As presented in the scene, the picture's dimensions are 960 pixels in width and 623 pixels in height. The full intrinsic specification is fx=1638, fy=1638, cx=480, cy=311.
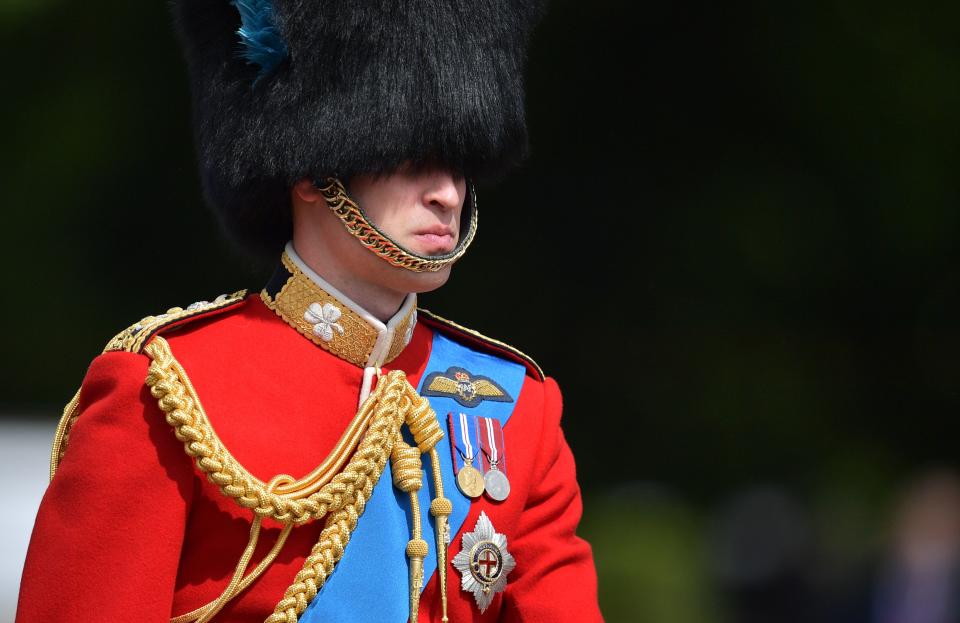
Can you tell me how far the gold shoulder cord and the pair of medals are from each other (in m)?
0.05

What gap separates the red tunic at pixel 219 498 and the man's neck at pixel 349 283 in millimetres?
105

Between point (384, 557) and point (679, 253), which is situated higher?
point (384, 557)

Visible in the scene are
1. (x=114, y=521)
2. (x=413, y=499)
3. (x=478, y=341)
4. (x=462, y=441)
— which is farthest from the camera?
(x=478, y=341)

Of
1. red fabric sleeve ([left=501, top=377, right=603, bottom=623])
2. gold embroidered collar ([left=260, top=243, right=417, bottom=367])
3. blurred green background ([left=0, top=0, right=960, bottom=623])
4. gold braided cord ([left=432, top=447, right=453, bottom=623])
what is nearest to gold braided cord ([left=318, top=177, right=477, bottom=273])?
gold embroidered collar ([left=260, top=243, right=417, bottom=367])

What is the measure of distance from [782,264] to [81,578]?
4.30 meters

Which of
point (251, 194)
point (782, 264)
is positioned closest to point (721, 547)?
point (782, 264)

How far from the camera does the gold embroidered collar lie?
8.93 ft

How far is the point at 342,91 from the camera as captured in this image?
106 inches

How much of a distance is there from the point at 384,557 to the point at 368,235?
515 millimetres

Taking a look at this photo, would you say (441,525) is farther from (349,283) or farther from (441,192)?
(441,192)

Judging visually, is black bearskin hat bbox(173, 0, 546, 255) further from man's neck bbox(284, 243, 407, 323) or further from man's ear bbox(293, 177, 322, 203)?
man's neck bbox(284, 243, 407, 323)

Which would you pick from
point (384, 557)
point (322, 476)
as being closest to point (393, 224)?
point (322, 476)

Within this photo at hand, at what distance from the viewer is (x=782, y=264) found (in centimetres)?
629

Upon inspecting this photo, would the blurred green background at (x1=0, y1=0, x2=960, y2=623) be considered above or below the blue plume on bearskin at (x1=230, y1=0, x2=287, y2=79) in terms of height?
below
